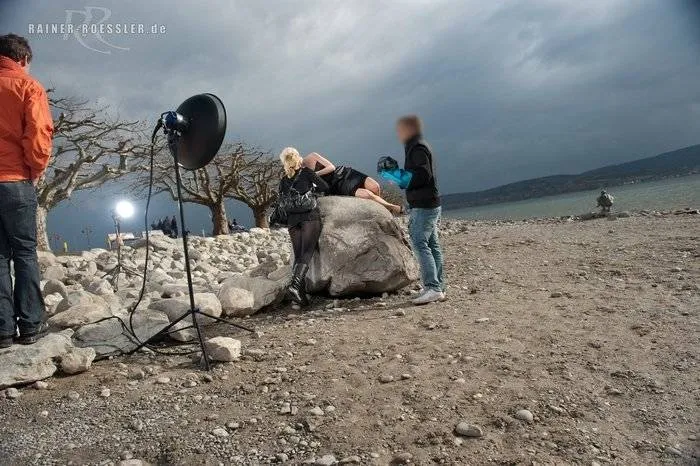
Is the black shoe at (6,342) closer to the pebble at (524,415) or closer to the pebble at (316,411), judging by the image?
the pebble at (316,411)

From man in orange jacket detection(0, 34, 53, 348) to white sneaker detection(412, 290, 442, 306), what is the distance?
3.63 metres

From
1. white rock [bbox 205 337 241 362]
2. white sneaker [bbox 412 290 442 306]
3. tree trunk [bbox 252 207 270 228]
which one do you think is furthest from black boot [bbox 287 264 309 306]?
tree trunk [bbox 252 207 270 228]

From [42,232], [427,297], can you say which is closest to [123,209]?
[427,297]

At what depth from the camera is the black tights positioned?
5.58 metres

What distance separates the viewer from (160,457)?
232 cm

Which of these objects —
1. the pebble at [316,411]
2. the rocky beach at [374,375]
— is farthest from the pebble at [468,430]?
the pebble at [316,411]

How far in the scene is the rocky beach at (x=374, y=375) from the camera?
2324 mm

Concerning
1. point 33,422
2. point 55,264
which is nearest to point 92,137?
point 55,264

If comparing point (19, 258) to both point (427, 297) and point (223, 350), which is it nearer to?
point (223, 350)

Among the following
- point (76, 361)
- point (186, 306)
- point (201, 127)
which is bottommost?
point (76, 361)

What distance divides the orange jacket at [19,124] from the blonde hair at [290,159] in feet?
8.29

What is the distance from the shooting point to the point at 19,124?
3.56 meters

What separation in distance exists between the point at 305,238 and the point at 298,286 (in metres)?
0.63

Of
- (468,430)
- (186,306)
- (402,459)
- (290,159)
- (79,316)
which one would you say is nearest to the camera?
(402,459)
